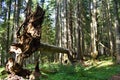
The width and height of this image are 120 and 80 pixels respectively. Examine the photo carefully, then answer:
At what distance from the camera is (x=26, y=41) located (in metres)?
7.57

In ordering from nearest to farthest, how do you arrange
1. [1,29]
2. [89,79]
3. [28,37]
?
1. [28,37]
2. [89,79]
3. [1,29]

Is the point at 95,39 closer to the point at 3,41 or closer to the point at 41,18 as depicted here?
the point at 41,18

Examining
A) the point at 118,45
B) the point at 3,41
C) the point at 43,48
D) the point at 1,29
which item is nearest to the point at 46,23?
the point at 3,41

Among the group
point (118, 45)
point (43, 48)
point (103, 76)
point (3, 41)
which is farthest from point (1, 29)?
point (43, 48)

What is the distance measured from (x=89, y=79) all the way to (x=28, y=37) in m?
6.43

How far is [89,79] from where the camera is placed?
13039 millimetres

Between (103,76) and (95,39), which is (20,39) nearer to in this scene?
(103,76)

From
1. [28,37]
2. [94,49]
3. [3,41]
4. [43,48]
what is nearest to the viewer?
[28,37]

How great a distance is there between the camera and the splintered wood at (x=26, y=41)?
746 centimetres

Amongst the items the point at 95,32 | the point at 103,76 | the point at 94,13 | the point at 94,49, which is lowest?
the point at 103,76

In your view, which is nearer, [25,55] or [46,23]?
[25,55]

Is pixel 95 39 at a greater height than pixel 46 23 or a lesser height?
lesser

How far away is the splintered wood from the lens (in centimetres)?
746

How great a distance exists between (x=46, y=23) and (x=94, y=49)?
24838mm
